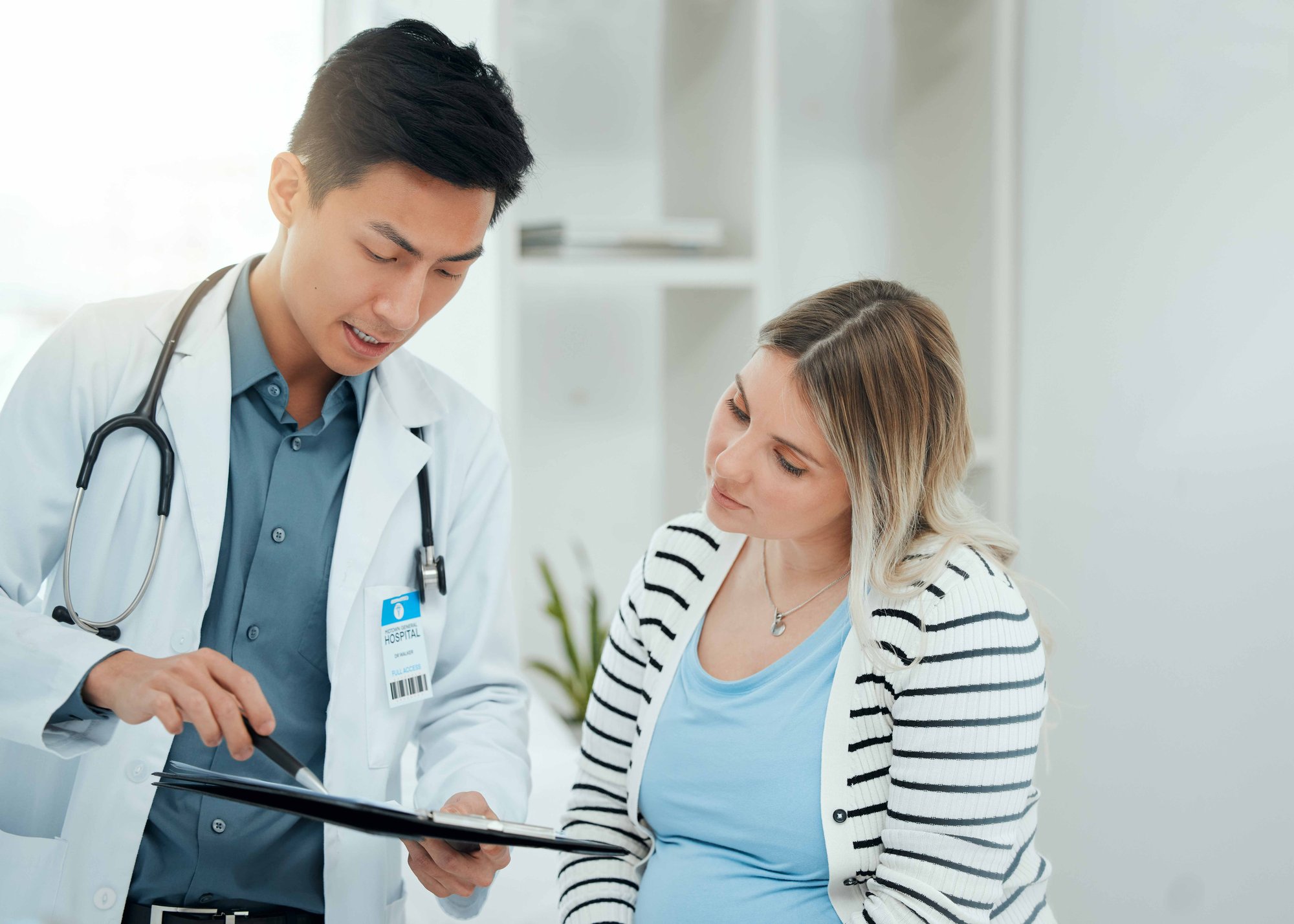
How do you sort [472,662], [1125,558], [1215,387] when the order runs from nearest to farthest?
[472,662] → [1215,387] → [1125,558]

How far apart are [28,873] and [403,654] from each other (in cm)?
45

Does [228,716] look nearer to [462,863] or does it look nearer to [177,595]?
[177,595]

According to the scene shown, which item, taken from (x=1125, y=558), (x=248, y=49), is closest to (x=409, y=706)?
(x=248, y=49)

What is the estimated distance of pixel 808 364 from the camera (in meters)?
1.32

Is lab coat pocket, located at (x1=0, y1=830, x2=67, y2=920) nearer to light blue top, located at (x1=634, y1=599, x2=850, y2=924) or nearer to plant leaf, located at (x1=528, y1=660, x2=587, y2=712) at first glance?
light blue top, located at (x1=634, y1=599, x2=850, y2=924)

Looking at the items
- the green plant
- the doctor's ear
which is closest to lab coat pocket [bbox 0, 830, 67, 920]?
the doctor's ear

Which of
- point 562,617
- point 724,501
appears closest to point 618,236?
point 562,617

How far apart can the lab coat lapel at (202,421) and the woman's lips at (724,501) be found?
0.60 m

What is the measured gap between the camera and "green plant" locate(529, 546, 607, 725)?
2.52m

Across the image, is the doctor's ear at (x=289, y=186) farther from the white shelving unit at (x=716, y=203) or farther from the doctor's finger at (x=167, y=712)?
the white shelving unit at (x=716, y=203)

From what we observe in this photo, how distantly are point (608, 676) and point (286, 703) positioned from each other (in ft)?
1.45

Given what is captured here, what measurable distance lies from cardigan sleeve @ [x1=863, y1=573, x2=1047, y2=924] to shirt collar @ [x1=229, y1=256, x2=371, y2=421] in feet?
2.71

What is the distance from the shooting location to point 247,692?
991 millimetres

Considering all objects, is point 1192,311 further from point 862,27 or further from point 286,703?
A: point 286,703
